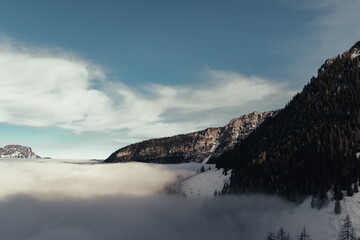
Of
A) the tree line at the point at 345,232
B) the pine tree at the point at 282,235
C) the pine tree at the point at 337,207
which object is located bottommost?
the pine tree at the point at 282,235

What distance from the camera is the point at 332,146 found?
7682 inches

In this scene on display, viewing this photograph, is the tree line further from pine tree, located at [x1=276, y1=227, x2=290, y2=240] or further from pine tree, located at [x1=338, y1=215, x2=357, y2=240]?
pine tree, located at [x1=276, y1=227, x2=290, y2=240]

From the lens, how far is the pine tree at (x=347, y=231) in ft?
382

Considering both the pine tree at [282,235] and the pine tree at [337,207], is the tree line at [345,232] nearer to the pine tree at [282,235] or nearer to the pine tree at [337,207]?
the pine tree at [282,235]

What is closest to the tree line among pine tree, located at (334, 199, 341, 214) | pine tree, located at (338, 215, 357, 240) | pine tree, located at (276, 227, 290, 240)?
pine tree, located at (338, 215, 357, 240)

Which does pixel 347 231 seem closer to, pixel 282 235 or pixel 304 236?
pixel 304 236

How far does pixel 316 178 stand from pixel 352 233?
61918 mm

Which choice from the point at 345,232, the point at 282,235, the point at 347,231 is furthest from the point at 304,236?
the point at 347,231

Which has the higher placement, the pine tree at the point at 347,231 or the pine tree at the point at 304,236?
the pine tree at the point at 347,231

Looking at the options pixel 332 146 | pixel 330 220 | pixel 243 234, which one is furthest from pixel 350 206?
pixel 243 234

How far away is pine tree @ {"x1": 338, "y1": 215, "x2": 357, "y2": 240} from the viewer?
4579 inches

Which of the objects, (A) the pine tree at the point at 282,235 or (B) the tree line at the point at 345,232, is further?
(A) the pine tree at the point at 282,235

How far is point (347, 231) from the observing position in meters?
117

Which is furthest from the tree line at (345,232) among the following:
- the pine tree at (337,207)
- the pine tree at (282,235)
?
the pine tree at (337,207)
